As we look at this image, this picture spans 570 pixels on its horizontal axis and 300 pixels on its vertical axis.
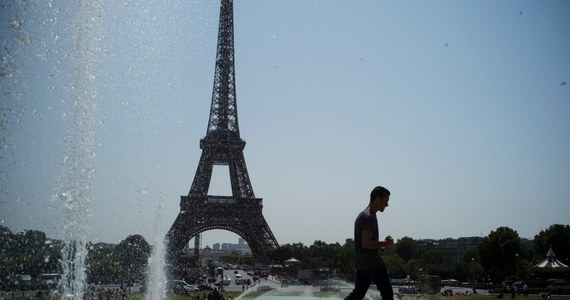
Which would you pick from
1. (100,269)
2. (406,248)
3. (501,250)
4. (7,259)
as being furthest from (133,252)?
(406,248)

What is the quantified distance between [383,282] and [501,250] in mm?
78558

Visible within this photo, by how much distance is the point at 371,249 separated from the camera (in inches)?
237

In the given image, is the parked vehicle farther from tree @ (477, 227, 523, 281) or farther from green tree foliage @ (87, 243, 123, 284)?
tree @ (477, 227, 523, 281)

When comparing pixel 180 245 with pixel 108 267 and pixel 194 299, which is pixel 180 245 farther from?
pixel 194 299

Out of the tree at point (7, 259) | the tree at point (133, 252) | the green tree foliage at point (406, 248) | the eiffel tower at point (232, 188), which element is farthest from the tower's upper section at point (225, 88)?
the green tree foliage at point (406, 248)

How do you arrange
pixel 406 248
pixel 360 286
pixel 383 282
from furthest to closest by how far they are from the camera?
pixel 406 248 → pixel 360 286 → pixel 383 282

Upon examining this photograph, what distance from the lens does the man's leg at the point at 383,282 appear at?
19.6 feet

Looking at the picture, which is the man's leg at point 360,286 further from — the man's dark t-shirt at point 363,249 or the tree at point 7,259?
the tree at point 7,259

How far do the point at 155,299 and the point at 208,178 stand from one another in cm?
5113

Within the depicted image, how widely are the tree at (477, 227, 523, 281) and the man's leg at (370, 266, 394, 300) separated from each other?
77.6 metres

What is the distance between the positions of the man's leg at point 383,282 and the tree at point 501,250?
77574 mm

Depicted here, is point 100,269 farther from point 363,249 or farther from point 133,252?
point 363,249

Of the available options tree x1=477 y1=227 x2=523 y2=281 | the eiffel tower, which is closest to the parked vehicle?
the eiffel tower

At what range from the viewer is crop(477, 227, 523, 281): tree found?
256 feet
